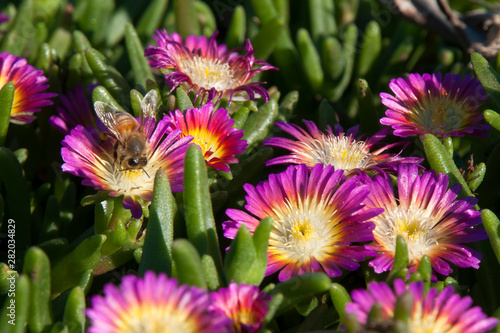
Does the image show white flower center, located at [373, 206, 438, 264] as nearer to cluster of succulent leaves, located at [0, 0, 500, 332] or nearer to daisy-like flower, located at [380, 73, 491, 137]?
cluster of succulent leaves, located at [0, 0, 500, 332]

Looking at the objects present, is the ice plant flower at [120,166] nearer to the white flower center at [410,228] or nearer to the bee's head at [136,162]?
the bee's head at [136,162]

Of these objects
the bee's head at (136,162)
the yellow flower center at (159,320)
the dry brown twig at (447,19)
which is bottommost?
the yellow flower center at (159,320)

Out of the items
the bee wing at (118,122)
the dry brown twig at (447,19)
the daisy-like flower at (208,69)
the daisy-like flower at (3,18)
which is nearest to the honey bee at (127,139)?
the bee wing at (118,122)

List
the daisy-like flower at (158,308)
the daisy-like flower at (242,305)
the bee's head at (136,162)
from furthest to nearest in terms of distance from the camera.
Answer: the bee's head at (136,162) → the daisy-like flower at (242,305) → the daisy-like flower at (158,308)

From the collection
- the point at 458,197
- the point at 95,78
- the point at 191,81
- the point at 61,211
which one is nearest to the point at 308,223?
the point at 458,197

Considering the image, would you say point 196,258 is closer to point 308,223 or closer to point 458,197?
point 308,223

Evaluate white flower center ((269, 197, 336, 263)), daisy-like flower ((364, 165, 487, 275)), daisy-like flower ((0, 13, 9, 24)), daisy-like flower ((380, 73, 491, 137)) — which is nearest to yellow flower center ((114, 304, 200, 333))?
white flower center ((269, 197, 336, 263))
